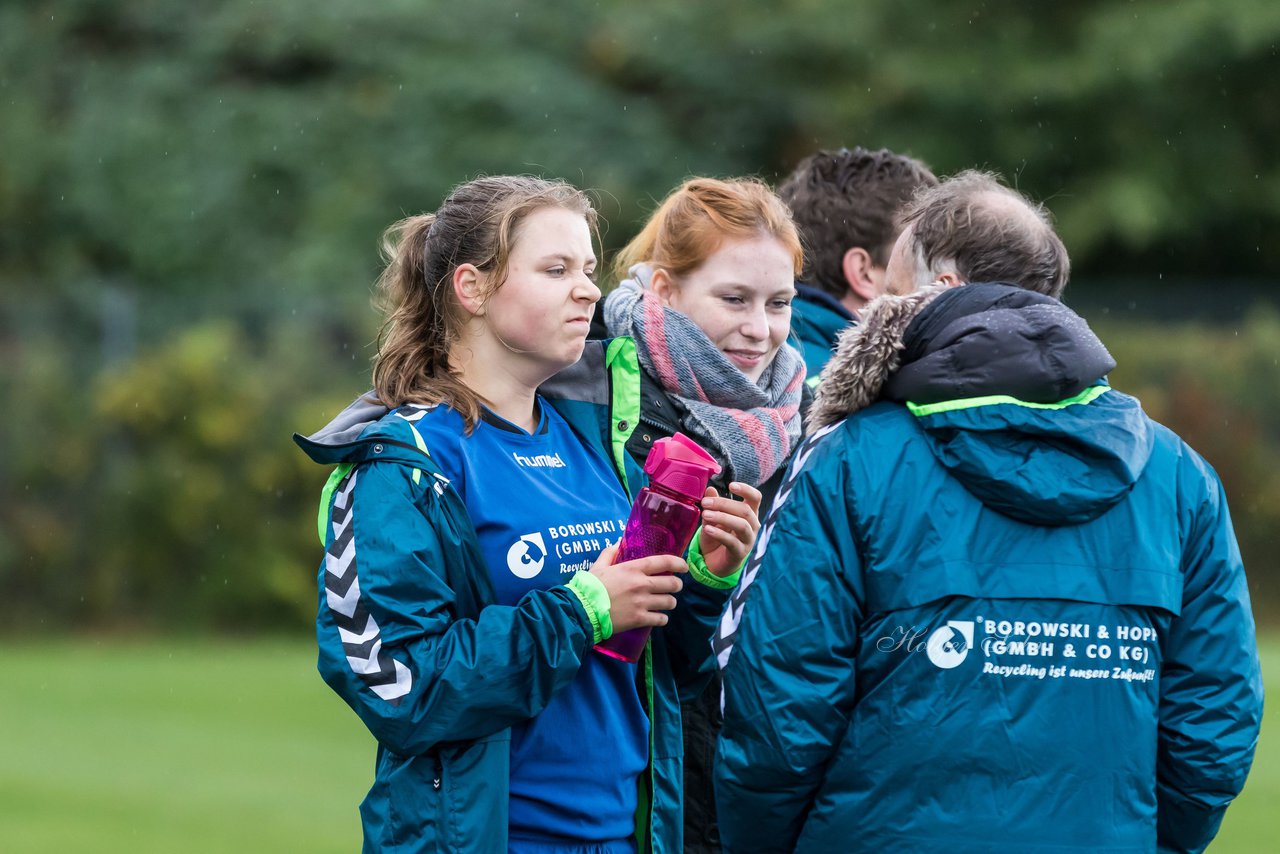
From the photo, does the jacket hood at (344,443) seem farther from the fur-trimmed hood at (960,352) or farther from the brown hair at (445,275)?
the fur-trimmed hood at (960,352)

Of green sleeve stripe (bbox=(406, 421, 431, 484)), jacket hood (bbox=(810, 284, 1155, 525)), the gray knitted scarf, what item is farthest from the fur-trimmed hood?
green sleeve stripe (bbox=(406, 421, 431, 484))

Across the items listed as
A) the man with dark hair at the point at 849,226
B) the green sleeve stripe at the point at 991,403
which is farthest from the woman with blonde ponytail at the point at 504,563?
the man with dark hair at the point at 849,226

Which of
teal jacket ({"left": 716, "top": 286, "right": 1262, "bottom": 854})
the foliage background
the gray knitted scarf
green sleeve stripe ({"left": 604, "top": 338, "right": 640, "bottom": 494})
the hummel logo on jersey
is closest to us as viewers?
teal jacket ({"left": 716, "top": 286, "right": 1262, "bottom": 854})

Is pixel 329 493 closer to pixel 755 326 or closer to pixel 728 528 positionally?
pixel 728 528

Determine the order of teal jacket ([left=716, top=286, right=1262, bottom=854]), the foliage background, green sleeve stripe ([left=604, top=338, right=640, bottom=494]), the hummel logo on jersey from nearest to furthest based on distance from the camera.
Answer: teal jacket ([left=716, top=286, right=1262, bottom=854])
the hummel logo on jersey
green sleeve stripe ([left=604, top=338, right=640, bottom=494])
the foliage background

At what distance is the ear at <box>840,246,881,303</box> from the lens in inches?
162

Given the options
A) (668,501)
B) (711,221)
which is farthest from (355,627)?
(711,221)

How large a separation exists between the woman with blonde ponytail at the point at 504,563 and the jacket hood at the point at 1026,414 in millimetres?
502

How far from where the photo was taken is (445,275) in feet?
10.1

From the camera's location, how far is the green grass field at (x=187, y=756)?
717 cm

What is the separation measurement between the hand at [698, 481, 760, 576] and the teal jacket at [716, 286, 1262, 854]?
263mm

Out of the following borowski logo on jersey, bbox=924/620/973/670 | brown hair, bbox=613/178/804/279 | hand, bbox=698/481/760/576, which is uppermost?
brown hair, bbox=613/178/804/279

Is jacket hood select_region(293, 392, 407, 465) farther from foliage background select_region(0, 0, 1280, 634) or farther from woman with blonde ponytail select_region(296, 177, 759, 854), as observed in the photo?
foliage background select_region(0, 0, 1280, 634)

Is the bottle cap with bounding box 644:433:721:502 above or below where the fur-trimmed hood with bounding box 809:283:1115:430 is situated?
below
